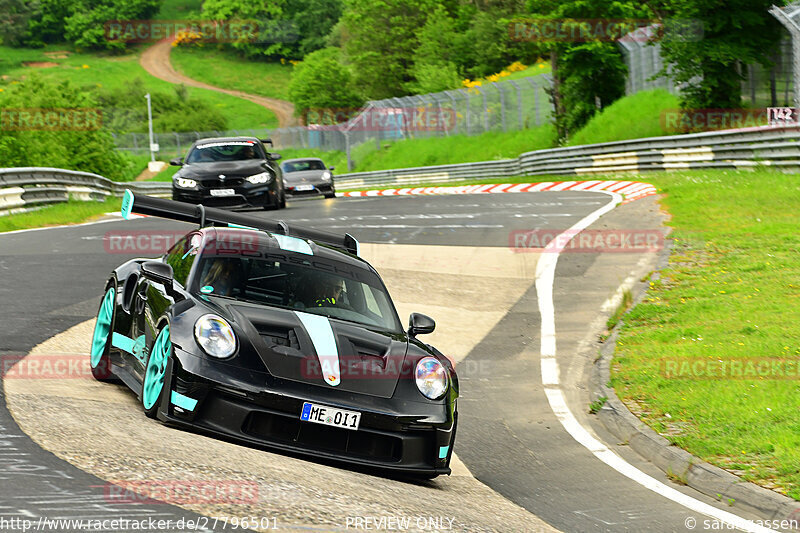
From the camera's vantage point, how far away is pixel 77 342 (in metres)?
9.55

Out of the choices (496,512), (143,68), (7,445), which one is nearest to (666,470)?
(496,512)

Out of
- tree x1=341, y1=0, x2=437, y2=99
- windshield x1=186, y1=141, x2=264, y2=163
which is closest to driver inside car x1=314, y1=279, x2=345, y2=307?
windshield x1=186, y1=141, x2=264, y2=163

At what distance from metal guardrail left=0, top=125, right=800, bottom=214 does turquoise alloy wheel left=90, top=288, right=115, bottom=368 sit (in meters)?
15.4

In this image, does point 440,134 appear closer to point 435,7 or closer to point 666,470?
point 435,7

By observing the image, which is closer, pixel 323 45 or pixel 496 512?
pixel 496 512

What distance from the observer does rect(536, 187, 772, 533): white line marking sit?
655 cm

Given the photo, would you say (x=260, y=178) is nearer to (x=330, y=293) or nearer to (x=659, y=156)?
(x=659, y=156)

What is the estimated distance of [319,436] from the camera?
20.5 ft

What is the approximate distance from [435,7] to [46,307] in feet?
289

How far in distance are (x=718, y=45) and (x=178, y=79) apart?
114 metres

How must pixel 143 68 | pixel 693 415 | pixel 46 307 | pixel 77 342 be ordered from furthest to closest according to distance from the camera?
pixel 143 68
pixel 46 307
pixel 77 342
pixel 693 415

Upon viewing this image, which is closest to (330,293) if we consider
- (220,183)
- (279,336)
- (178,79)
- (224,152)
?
(279,336)

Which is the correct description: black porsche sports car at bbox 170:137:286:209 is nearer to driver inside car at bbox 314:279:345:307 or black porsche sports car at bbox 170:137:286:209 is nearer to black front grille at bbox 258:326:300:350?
driver inside car at bbox 314:279:345:307

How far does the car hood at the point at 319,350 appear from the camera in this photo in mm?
6352
